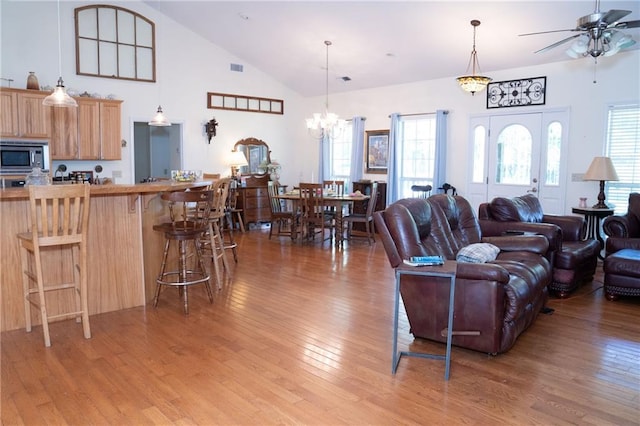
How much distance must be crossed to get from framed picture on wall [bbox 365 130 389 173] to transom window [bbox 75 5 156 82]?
→ 426 centimetres

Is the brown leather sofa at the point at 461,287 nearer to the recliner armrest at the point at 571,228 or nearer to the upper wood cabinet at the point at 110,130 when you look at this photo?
the recliner armrest at the point at 571,228

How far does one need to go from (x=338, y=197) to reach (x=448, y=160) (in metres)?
2.19

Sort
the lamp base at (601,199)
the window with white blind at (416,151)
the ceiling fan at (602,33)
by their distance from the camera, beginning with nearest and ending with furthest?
the ceiling fan at (602,33)
the lamp base at (601,199)
the window with white blind at (416,151)

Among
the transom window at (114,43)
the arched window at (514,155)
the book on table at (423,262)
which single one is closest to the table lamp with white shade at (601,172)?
the arched window at (514,155)

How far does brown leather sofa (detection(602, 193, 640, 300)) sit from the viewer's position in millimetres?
4422

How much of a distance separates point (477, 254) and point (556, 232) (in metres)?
1.57

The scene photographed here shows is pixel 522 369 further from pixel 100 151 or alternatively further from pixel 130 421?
pixel 100 151

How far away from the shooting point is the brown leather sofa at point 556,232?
183 inches

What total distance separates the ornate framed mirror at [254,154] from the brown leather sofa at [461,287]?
6.48 meters

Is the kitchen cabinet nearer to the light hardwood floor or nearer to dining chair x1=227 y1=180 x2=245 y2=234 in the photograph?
dining chair x1=227 y1=180 x2=245 y2=234

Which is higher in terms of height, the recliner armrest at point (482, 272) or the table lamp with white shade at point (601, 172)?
the table lamp with white shade at point (601, 172)

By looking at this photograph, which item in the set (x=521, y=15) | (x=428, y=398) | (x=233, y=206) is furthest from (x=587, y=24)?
(x=233, y=206)

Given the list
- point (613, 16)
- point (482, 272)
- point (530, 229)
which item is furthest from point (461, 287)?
point (613, 16)

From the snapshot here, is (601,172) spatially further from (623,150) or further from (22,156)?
(22,156)
